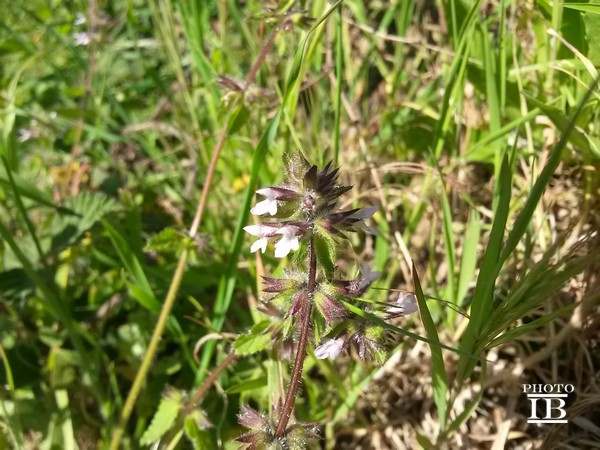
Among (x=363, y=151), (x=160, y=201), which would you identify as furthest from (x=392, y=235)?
(x=160, y=201)

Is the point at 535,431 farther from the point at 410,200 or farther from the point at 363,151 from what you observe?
the point at 363,151

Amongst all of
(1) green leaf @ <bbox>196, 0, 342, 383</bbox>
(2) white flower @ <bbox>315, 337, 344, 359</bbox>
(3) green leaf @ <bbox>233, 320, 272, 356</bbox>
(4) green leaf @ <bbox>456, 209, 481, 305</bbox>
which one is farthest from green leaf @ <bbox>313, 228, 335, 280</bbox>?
(4) green leaf @ <bbox>456, 209, 481, 305</bbox>

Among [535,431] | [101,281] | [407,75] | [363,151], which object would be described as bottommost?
[535,431]

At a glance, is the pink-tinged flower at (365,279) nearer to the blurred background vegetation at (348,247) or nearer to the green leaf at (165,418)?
the blurred background vegetation at (348,247)

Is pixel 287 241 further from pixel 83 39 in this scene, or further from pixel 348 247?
pixel 83 39

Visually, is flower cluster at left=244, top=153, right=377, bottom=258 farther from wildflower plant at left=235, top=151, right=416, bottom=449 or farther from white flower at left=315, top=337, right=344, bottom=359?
white flower at left=315, top=337, right=344, bottom=359

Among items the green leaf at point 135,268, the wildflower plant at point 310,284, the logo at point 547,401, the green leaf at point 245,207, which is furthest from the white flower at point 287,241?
the logo at point 547,401
